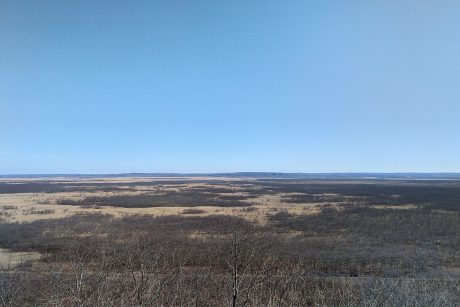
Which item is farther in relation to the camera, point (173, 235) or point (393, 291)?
point (173, 235)

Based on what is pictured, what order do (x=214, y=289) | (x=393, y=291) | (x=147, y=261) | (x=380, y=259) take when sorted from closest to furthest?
(x=393, y=291), (x=214, y=289), (x=147, y=261), (x=380, y=259)

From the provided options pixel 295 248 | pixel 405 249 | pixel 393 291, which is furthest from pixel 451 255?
pixel 393 291

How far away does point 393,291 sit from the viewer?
29.3ft

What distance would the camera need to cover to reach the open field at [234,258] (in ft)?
29.4

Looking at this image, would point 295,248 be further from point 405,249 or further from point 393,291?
point 393,291

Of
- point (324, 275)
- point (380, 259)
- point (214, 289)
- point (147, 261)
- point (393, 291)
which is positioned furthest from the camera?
point (380, 259)

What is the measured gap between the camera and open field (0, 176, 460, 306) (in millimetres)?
8953

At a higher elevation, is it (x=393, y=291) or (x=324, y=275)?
(x=393, y=291)

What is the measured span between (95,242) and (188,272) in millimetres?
9253

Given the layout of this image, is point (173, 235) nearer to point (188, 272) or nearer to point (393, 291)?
point (188, 272)

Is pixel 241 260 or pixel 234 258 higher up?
pixel 234 258

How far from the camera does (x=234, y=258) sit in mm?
7785

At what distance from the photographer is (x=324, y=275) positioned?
1582 cm

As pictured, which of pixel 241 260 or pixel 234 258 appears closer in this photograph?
pixel 234 258
